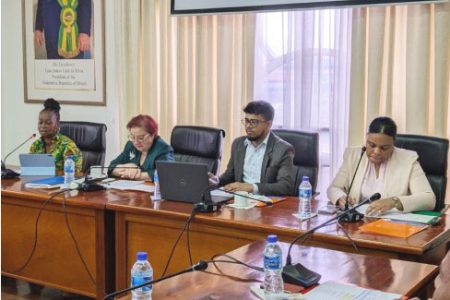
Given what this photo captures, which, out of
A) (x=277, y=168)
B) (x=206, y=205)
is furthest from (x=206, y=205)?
(x=277, y=168)

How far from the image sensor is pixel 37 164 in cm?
369

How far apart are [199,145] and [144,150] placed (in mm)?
342

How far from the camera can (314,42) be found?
12.7 feet

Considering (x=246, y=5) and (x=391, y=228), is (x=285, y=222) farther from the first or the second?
(x=246, y=5)

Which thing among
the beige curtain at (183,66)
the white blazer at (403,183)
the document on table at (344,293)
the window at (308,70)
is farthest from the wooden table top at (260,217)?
the beige curtain at (183,66)

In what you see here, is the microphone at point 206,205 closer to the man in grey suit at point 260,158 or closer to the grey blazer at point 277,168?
the man in grey suit at point 260,158

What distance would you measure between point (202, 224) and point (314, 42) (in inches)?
68.4

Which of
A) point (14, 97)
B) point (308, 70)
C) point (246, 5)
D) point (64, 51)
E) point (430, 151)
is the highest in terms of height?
point (246, 5)

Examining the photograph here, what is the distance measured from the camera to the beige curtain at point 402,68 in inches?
136

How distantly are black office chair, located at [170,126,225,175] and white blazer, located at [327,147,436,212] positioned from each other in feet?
2.91

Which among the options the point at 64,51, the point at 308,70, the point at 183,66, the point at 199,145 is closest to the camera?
the point at 199,145

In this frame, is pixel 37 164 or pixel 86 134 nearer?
pixel 37 164

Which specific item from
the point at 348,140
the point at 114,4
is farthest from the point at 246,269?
the point at 114,4

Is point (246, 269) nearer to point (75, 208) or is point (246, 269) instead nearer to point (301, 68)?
point (75, 208)
